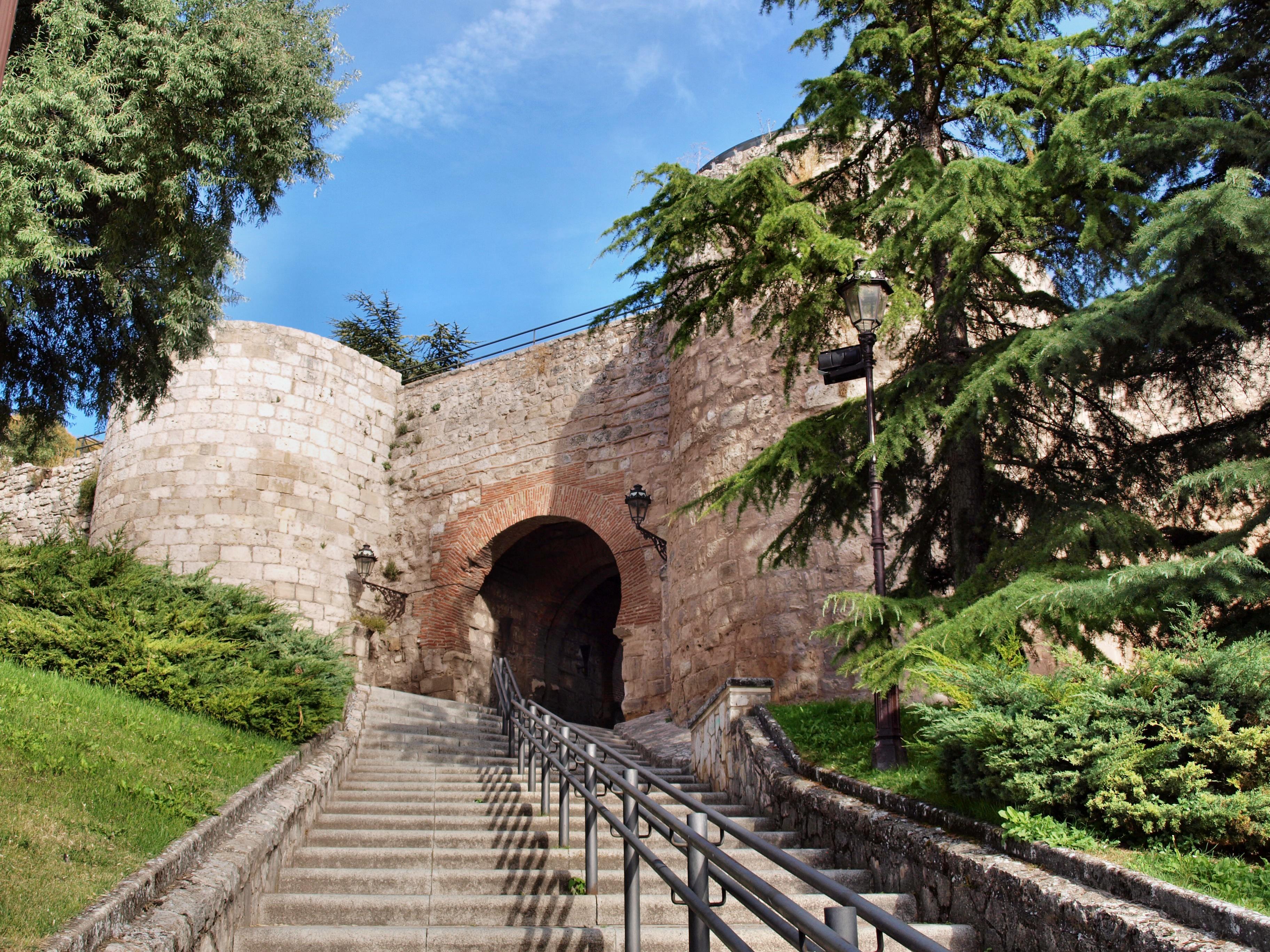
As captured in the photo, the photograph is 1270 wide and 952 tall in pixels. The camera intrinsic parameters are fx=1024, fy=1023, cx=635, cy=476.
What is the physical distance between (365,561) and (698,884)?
13.6 meters

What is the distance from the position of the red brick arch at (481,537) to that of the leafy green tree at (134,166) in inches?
Result: 313

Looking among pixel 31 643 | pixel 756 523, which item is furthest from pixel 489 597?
pixel 31 643

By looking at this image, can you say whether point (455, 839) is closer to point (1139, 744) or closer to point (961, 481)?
point (1139, 744)

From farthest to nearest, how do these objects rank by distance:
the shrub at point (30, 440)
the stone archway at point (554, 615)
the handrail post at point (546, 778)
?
the stone archway at point (554, 615)
the shrub at point (30, 440)
the handrail post at point (546, 778)

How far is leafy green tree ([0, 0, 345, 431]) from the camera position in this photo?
6383 mm

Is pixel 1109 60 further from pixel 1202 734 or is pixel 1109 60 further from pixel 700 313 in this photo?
pixel 1202 734

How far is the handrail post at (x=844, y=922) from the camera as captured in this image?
7.48ft

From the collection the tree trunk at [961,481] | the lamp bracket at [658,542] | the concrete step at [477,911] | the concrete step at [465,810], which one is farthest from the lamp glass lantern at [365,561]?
A: the concrete step at [477,911]

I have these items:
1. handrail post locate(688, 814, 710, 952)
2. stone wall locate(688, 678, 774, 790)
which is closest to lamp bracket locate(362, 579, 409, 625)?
stone wall locate(688, 678, 774, 790)

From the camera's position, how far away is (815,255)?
290 inches

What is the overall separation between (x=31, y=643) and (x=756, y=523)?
6.88m

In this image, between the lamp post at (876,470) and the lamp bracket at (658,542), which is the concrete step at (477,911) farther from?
the lamp bracket at (658,542)

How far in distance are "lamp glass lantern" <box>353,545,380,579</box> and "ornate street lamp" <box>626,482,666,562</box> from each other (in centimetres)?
461

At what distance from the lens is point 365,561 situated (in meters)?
16.3
